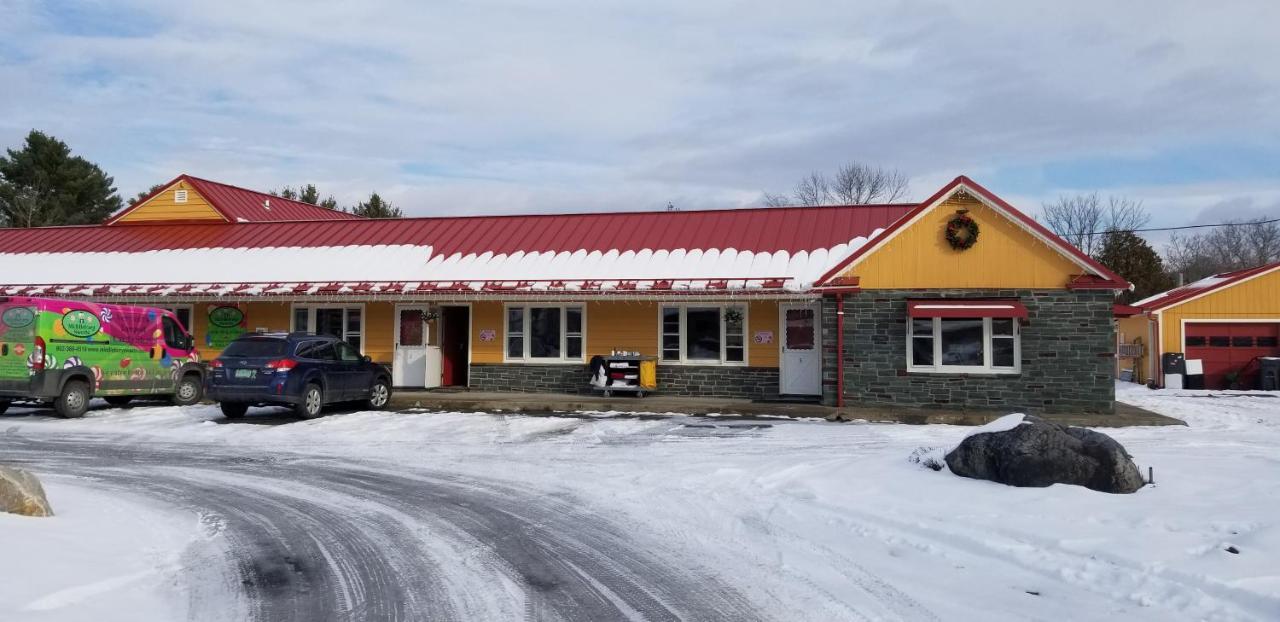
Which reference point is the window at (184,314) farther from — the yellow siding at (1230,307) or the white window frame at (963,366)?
the yellow siding at (1230,307)

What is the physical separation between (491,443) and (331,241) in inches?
521

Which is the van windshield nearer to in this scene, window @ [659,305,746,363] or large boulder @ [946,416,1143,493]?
window @ [659,305,746,363]

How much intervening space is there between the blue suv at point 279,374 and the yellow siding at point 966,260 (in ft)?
33.4

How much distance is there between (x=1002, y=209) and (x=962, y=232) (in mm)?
852

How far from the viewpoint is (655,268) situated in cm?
2072

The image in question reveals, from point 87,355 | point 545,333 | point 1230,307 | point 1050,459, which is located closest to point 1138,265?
point 1230,307

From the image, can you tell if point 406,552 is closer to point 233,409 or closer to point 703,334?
point 233,409

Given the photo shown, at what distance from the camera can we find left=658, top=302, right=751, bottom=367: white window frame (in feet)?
66.1

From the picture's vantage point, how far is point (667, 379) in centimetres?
2053

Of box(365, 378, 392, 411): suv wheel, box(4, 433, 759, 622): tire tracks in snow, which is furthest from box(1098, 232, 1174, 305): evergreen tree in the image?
box(4, 433, 759, 622): tire tracks in snow

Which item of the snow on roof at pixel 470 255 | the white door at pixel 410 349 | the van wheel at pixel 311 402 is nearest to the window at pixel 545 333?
the snow on roof at pixel 470 255

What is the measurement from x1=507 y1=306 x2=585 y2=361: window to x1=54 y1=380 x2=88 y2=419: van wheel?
341 inches

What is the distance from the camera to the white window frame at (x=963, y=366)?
58.1 ft

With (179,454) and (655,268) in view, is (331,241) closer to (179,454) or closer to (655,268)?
(655,268)
